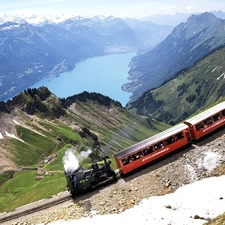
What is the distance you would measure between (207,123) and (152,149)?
10.5m

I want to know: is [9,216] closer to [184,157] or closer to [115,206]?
[115,206]


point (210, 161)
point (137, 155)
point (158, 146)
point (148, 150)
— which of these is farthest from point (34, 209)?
point (210, 161)

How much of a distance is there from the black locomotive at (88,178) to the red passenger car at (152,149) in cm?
227

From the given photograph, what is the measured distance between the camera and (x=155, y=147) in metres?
42.1

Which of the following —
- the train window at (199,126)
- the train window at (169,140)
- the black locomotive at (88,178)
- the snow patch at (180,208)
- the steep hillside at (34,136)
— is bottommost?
the snow patch at (180,208)

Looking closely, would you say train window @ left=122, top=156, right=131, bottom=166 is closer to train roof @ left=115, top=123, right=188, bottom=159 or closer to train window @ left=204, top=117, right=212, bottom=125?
train roof @ left=115, top=123, right=188, bottom=159

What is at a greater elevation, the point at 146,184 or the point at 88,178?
the point at 88,178

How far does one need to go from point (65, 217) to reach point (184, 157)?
18878 mm

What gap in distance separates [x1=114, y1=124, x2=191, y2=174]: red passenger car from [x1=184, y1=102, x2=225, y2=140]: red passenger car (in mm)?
1149

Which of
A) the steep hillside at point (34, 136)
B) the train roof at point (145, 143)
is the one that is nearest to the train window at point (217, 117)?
the train roof at point (145, 143)

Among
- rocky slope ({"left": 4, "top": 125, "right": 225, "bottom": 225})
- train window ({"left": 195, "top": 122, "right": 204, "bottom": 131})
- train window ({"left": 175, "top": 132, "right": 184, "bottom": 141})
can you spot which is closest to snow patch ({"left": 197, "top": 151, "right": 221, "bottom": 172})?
rocky slope ({"left": 4, "top": 125, "right": 225, "bottom": 225})

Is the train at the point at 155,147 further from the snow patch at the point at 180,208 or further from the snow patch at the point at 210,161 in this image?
the snow patch at the point at 180,208

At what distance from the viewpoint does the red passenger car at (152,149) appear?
135 feet

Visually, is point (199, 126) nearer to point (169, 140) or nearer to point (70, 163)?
point (169, 140)
